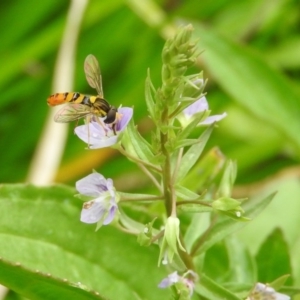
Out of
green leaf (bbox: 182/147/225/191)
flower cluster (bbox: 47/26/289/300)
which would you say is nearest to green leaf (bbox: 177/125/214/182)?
flower cluster (bbox: 47/26/289/300)

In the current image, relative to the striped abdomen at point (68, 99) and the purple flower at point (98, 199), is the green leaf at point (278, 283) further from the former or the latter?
the striped abdomen at point (68, 99)

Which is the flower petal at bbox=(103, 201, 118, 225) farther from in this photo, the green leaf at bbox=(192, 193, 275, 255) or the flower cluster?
the green leaf at bbox=(192, 193, 275, 255)

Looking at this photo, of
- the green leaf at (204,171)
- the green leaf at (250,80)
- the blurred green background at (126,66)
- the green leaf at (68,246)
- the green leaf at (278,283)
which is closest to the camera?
the green leaf at (278,283)

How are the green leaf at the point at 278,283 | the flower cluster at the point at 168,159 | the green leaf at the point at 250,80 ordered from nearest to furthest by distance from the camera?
the flower cluster at the point at 168,159 → the green leaf at the point at 278,283 → the green leaf at the point at 250,80

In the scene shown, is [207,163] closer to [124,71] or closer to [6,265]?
[6,265]

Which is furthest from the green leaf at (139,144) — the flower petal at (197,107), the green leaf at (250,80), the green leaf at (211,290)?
the green leaf at (250,80)

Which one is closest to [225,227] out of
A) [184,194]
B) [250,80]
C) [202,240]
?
[202,240]
